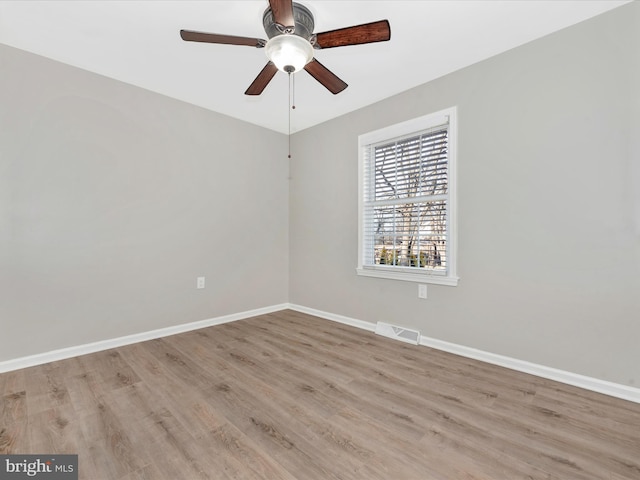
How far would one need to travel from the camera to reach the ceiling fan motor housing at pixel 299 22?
6.17 ft

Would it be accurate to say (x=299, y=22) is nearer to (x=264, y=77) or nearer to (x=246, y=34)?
(x=264, y=77)

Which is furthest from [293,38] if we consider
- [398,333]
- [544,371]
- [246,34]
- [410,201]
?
[544,371]

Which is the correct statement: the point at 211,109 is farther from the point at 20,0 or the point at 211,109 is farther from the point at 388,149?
the point at 388,149

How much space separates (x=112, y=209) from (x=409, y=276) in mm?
2910

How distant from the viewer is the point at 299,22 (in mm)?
1917

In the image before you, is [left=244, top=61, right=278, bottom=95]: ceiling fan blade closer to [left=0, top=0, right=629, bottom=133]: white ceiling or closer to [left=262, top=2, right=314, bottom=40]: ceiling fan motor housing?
[left=262, top=2, right=314, bottom=40]: ceiling fan motor housing

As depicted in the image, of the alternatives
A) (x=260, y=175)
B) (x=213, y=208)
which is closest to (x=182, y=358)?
(x=213, y=208)

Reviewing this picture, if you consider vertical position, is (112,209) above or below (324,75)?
below

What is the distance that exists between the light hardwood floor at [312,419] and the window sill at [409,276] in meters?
0.65

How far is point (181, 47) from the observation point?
7.68 ft
